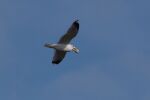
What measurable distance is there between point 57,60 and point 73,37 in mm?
5280

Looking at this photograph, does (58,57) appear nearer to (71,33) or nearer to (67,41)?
(67,41)

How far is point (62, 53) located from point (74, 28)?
16.9 feet

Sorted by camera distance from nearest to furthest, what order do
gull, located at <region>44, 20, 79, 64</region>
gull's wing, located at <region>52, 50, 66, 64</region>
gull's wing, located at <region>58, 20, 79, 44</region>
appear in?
gull, located at <region>44, 20, 79, 64</region> → gull's wing, located at <region>58, 20, 79, 44</region> → gull's wing, located at <region>52, 50, 66, 64</region>

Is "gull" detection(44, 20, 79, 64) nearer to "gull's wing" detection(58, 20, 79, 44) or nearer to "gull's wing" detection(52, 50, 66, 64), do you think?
"gull's wing" detection(58, 20, 79, 44)

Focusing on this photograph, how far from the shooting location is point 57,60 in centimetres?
15762

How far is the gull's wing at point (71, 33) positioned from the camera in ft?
503

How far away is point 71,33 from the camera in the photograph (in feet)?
503

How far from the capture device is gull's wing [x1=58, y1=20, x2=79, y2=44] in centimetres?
15325

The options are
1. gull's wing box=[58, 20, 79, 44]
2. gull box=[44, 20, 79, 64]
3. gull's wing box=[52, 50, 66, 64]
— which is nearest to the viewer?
gull box=[44, 20, 79, 64]

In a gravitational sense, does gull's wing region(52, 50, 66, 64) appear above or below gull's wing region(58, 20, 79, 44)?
below

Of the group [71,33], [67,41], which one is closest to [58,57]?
[67,41]

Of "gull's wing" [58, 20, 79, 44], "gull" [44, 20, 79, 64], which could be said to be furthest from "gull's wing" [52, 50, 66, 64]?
"gull's wing" [58, 20, 79, 44]

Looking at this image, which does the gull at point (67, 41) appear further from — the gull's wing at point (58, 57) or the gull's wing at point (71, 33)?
the gull's wing at point (58, 57)

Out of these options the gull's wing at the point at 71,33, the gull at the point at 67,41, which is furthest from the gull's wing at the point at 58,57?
the gull's wing at the point at 71,33
